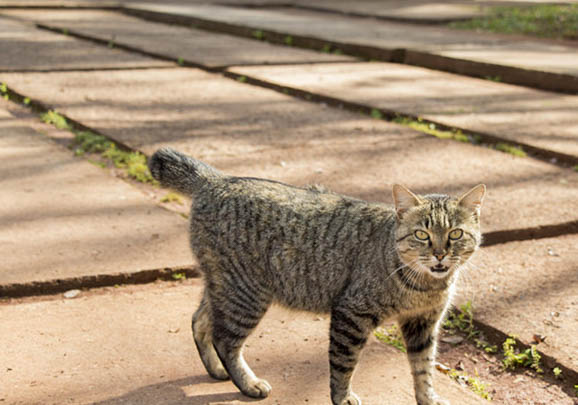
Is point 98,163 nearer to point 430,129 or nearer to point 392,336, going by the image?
point 430,129

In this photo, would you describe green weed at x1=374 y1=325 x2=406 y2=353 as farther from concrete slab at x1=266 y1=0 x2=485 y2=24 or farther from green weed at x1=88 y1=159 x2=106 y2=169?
concrete slab at x1=266 y1=0 x2=485 y2=24

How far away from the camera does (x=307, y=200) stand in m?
3.32

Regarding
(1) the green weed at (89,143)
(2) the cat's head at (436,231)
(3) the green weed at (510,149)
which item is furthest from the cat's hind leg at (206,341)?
(3) the green weed at (510,149)

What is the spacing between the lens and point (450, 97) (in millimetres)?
7379

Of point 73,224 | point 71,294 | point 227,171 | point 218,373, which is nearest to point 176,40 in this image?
point 227,171

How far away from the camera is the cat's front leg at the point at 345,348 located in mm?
2896

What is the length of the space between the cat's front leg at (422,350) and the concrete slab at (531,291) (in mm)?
374

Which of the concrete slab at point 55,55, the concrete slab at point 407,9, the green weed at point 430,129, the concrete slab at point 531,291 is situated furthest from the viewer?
the concrete slab at point 407,9

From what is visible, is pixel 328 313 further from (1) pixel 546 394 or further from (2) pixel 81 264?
(2) pixel 81 264

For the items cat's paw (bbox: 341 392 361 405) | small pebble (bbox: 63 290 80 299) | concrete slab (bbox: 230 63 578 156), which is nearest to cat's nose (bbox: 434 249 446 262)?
cat's paw (bbox: 341 392 361 405)

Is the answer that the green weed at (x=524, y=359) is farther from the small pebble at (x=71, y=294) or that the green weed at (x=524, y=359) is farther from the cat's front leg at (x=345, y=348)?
the small pebble at (x=71, y=294)

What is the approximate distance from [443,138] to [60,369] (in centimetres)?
395

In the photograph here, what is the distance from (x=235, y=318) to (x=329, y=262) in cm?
44

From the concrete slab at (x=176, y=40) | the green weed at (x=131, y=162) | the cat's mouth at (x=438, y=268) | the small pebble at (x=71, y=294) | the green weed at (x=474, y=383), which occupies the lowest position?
the small pebble at (x=71, y=294)
